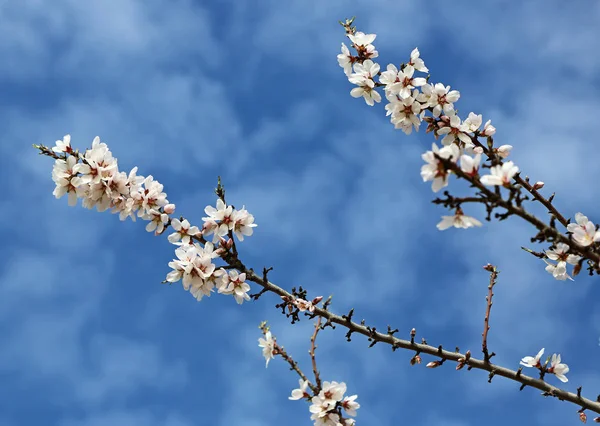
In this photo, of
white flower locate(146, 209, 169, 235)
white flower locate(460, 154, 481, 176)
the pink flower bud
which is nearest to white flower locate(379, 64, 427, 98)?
the pink flower bud

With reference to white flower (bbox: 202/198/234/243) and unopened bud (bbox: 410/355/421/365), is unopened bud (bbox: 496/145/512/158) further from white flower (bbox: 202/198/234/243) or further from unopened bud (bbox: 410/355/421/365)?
white flower (bbox: 202/198/234/243)

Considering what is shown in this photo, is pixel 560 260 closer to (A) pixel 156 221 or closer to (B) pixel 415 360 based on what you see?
(B) pixel 415 360

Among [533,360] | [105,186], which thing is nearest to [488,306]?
[533,360]

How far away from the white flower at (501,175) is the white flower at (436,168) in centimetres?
27

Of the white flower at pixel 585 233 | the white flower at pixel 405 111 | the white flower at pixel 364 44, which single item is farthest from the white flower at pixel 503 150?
the white flower at pixel 585 233

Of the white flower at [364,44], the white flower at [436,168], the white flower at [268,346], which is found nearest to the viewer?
the white flower at [436,168]

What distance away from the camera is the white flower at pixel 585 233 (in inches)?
188

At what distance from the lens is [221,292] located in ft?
20.6

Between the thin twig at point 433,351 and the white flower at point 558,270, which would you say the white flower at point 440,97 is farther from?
the thin twig at point 433,351

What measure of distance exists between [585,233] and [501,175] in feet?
3.72

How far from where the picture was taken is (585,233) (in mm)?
4852

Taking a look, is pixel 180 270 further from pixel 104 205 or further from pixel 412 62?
pixel 412 62

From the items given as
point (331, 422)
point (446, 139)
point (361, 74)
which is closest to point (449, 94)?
point (446, 139)

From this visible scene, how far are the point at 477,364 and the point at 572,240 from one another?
65.1 inches
